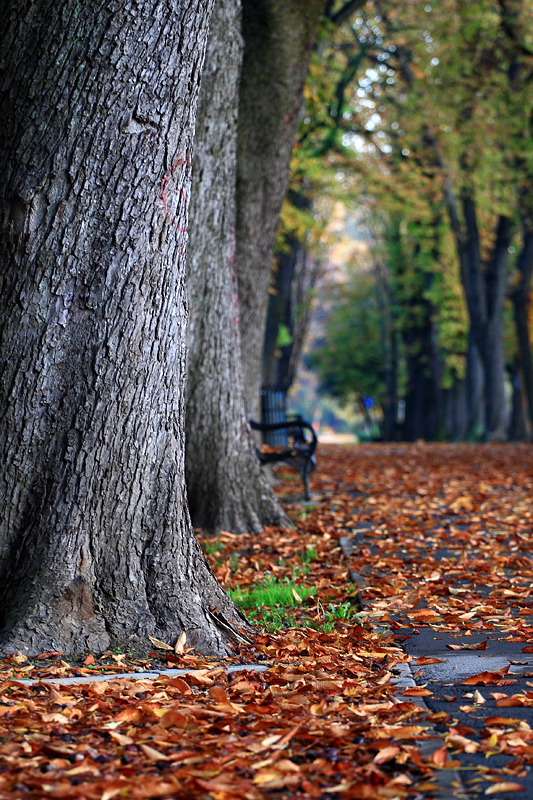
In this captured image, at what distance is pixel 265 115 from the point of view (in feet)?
25.8

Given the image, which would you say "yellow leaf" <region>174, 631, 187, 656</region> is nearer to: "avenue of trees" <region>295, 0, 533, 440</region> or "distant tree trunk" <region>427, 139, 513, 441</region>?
"avenue of trees" <region>295, 0, 533, 440</region>

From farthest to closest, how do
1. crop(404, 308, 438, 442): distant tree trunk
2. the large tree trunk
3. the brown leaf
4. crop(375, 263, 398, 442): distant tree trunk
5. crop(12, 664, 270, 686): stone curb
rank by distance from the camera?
crop(375, 263, 398, 442): distant tree trunk < crop(404, 308, 438, 442): distant tree trunk < the brown leaf < the large tree trunk < crop(12, 664, 270, 686): stone curb

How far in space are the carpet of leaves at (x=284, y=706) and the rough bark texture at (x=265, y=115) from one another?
3.32 m

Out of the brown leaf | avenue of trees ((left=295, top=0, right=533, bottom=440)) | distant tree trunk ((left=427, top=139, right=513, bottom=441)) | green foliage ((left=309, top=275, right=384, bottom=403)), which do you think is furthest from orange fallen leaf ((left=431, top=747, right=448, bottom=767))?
green foliage ((left=309, top=275, right=384, bottom=403))

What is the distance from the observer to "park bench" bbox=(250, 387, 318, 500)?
7.81 metres

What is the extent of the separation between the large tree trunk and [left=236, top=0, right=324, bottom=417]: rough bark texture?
4.33m

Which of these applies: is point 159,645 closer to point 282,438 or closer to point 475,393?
point 282,438

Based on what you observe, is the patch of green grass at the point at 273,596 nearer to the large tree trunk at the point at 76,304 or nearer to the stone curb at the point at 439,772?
the large tree trunk at the point at 76,304

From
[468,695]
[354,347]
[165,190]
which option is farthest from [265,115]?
[354,347]

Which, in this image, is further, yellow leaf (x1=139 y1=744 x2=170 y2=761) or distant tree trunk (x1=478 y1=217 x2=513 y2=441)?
distant tree trunk (x1=478 y1=217 x2=513 y2=441)

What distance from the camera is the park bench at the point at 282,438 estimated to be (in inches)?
307

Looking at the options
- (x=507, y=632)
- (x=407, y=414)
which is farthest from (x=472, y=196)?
(x=507, y=632)

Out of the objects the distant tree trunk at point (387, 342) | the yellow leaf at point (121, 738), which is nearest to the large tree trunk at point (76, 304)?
the yellow leaf at point (121, 738)

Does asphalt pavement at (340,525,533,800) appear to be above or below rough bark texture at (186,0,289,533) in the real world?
below
